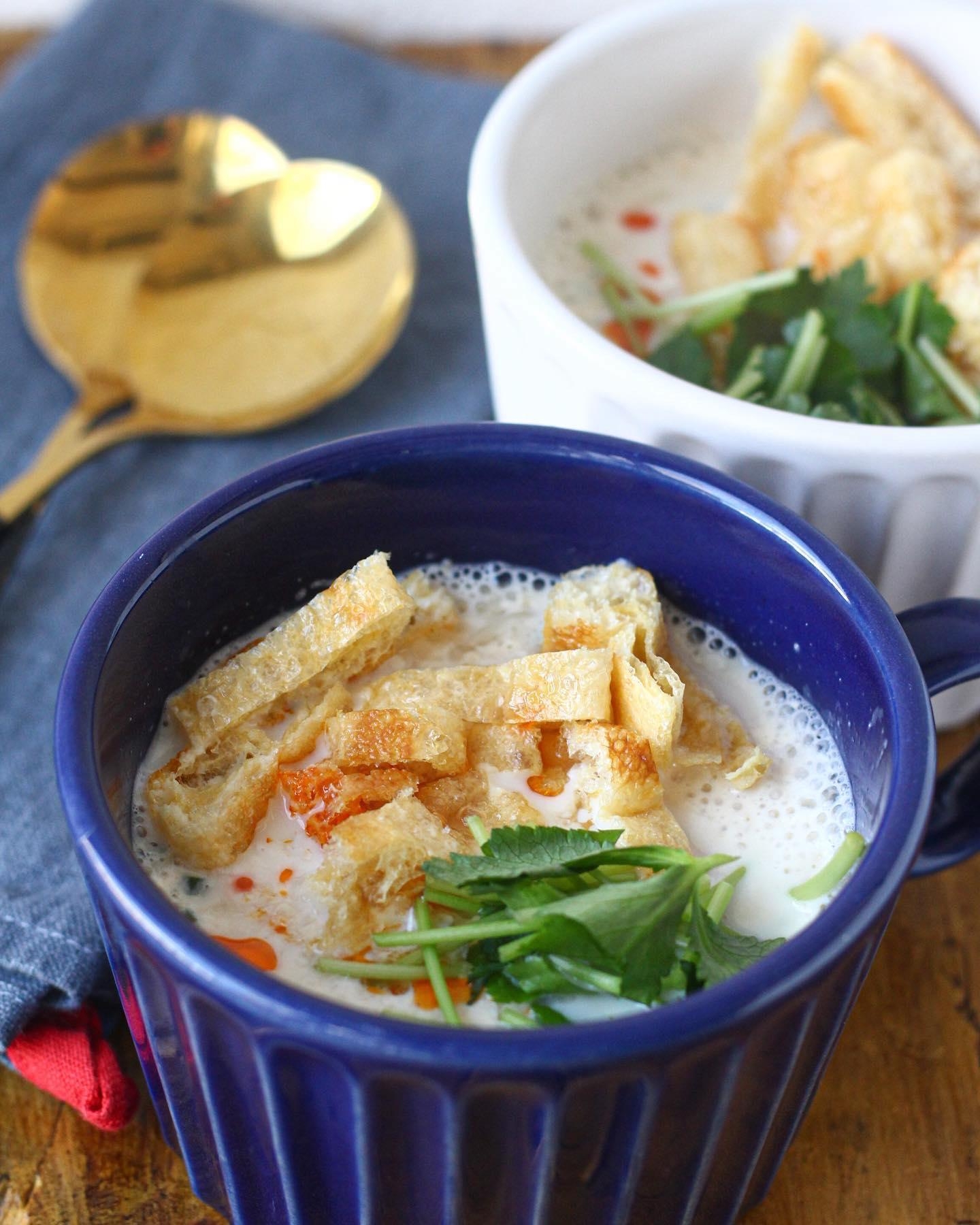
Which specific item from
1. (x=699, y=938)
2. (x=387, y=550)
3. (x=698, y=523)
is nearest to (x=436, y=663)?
(x=387, y=550)

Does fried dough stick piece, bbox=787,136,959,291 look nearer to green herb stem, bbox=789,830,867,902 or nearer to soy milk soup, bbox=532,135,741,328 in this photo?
soy milk soup, bbox=532,135,741,328

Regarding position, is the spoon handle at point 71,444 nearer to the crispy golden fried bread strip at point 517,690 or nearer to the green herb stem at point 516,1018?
the crispy golden fried bread strip at point 517,690

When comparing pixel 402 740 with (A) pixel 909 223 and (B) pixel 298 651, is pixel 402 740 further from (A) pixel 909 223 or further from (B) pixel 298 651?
(A) pixel 909 223

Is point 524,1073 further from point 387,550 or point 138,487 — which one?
point 138,487

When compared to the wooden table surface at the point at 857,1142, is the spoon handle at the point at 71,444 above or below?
above

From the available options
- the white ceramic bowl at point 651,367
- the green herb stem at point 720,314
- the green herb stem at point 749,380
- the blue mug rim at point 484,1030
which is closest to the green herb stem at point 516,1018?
the blue mug rim at point 484,1030

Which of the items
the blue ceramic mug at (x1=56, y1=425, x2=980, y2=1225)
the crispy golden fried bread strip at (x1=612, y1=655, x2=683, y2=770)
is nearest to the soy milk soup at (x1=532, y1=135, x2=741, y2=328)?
the blue ceramic mug at (x1=56, y1=425, x2=980, y2=1225)

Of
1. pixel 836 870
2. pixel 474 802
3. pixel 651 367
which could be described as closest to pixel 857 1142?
pixel 836 870
